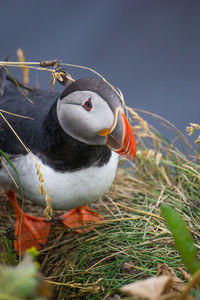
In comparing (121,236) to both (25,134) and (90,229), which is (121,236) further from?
(25,134)

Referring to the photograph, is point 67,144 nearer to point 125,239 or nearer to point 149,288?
point 125,239

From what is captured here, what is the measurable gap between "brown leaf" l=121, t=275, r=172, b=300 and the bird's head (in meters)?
0.73

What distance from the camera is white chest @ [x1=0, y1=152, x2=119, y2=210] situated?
5.13ft

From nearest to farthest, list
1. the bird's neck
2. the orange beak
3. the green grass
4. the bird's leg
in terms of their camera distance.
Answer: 1. the orange beak
2. the green grass
3. the bird's neck
4. the bird's leg

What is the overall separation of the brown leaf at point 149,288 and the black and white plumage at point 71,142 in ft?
2.41

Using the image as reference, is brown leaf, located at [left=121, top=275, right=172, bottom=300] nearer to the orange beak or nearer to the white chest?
the orange beak

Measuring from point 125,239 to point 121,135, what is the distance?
0.52 m

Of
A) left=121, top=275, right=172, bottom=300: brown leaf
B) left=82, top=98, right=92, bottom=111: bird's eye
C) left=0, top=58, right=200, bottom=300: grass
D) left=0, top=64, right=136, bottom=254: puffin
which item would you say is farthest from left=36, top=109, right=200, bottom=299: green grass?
left=121, top=275, right=172, bottom=300: brown leaf

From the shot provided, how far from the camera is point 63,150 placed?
1.53 m

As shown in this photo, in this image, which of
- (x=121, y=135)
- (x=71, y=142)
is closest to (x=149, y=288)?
(x=121, y=135)

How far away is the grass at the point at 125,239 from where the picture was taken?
1392 millimetres

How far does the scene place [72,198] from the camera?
1.64 metres

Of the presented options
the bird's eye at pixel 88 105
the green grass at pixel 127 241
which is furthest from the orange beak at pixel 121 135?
the green grass at pixel 127 241

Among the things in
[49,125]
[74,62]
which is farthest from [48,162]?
[74,62]
